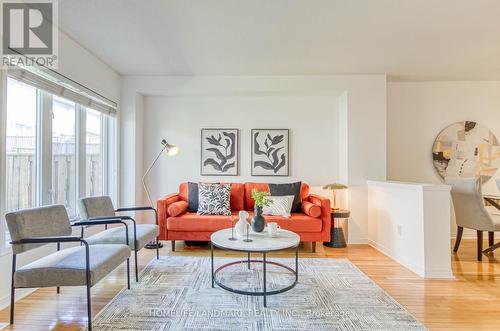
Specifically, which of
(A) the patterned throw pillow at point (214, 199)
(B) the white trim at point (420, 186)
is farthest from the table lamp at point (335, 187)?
(A) the patterned throw pillow at point (214, 199)

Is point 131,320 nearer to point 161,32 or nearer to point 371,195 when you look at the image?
point 161,32

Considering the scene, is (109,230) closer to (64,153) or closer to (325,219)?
(64,153)

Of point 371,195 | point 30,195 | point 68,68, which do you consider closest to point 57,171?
point 30,195

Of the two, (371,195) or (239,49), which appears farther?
(371,195)

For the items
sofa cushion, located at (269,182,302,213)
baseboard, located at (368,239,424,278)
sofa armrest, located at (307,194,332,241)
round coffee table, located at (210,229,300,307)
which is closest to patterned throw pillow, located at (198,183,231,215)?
sofa cushion, located at (269,182,302,213)

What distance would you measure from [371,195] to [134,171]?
140 inches

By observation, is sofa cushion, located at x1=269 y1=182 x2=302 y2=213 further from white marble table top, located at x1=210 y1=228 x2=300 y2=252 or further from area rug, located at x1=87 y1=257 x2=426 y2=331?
white marble table top, located at x1=210 y1=228 x2=300 y2=252

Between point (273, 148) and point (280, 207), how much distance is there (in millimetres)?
1071

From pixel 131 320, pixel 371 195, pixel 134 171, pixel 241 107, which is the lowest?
pixel 131 320

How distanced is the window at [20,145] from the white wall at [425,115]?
4.66 meters

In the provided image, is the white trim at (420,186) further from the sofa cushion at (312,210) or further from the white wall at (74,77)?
the white wall at (74,77)

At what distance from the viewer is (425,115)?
423 cm

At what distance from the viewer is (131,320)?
1938mm

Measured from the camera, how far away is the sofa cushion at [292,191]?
380 centimetres
